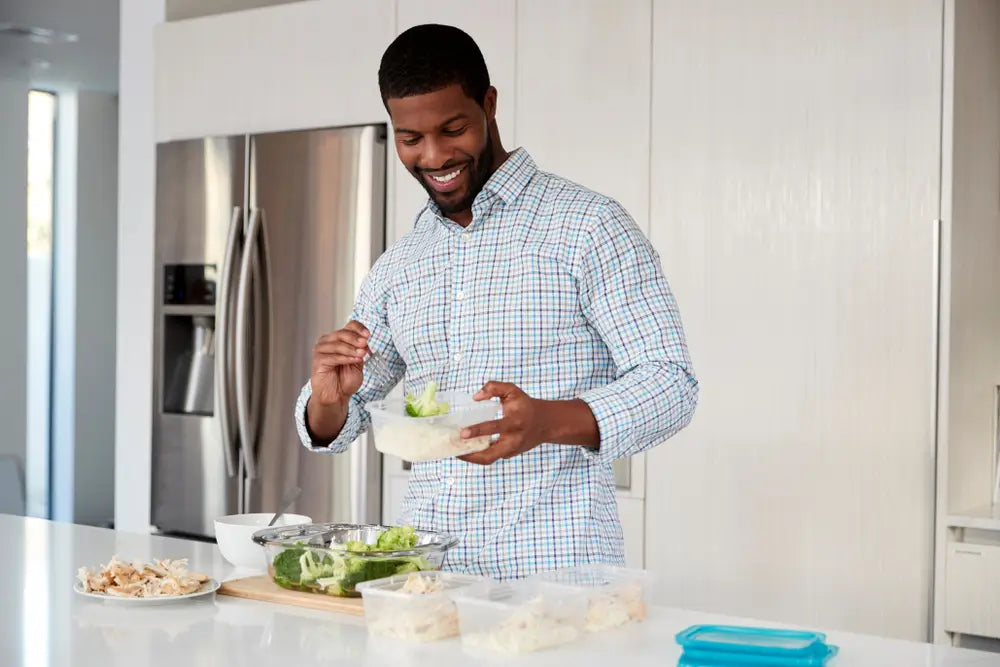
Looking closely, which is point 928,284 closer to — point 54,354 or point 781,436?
point 781,436

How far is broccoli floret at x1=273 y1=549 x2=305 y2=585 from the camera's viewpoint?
67.4 inches

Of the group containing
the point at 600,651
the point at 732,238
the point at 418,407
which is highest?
the point at 732,238

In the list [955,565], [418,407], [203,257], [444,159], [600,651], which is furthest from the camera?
[203,257]

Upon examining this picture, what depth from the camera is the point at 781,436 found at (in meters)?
2.94

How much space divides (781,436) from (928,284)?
1.63ft

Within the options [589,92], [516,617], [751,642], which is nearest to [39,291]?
[589,92]

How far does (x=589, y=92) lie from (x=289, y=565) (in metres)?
1.86

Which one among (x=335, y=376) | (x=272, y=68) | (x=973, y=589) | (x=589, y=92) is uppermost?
(x=272, y=68)

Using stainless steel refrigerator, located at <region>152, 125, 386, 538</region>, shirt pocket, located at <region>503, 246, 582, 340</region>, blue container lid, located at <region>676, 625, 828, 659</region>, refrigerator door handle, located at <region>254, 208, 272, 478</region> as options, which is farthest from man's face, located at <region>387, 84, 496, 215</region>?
refrigerator door handle, located at <region>254, 208, 272, 478</region>

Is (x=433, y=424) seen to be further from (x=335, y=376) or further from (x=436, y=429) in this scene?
(x=335, y=376)

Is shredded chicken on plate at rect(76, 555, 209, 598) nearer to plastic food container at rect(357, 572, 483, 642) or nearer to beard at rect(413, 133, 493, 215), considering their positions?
plastic food container at rect(357, 572, 483, 642)

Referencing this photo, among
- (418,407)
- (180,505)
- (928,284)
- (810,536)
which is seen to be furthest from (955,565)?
(180,505)

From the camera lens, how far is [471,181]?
1.89 m

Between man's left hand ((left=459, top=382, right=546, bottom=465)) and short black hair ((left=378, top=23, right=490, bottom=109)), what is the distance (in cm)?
51
